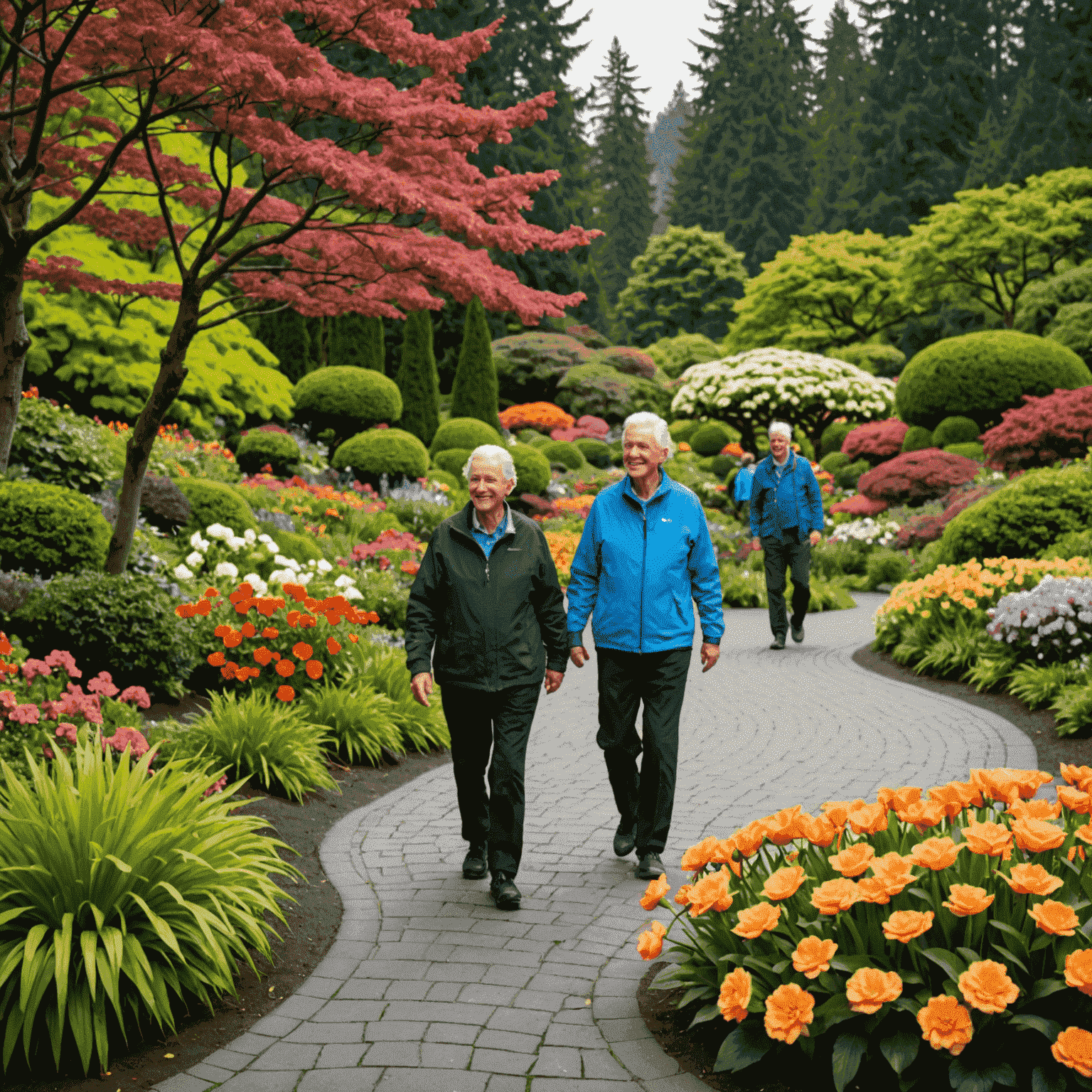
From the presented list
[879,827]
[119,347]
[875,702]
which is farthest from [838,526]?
[879,827]

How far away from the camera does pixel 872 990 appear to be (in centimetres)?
238

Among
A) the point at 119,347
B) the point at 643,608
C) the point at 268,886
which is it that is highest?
the point at 119,347

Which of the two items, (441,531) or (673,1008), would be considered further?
(441,531)

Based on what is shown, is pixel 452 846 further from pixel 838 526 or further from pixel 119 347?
pixel 838 526

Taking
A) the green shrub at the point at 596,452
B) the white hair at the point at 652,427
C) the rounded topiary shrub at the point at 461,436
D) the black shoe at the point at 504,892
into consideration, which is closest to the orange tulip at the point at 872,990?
the black shoe at the point at 504,892

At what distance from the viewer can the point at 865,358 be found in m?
29.7

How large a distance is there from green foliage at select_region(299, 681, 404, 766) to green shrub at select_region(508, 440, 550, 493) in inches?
575

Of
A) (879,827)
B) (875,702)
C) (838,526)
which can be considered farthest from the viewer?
(838,526)

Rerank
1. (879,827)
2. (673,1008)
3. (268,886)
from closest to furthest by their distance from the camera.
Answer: (879,827)
(673,1008)
(268,886)

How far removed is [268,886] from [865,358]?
28947 mm

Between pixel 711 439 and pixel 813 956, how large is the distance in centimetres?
2776

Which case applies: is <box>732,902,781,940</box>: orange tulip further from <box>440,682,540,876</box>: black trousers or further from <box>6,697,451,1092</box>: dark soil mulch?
<box>6,697,451,1092</box>: dark soil mulch

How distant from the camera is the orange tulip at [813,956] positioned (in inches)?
97.0

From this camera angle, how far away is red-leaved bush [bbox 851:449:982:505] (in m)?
17.9
